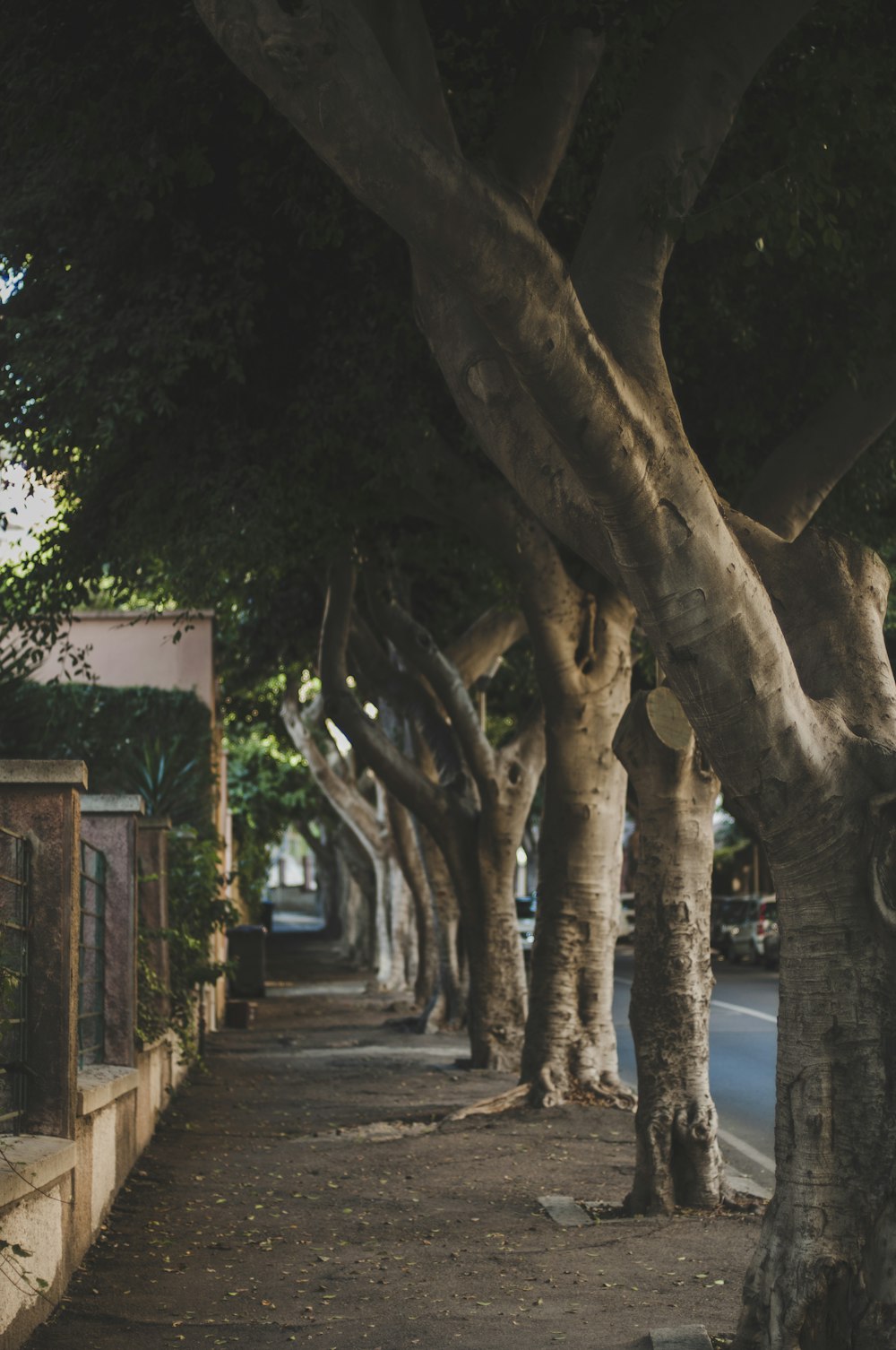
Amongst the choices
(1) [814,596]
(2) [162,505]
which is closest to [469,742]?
(2) [162,505]

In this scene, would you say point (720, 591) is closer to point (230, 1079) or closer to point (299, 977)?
point (230, 1079)

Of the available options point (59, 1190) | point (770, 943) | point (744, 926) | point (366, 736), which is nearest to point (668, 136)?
point (59, 1190)

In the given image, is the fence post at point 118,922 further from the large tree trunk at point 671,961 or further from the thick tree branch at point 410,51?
the thick tree branch at point 410,51

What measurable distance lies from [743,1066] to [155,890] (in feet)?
25.2

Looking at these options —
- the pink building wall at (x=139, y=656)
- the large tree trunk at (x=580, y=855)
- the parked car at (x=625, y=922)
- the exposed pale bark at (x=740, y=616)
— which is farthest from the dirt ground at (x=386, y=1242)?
the parked car at (x=625, y=922)

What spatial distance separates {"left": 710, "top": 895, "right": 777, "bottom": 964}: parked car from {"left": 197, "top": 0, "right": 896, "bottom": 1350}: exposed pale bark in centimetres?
3094

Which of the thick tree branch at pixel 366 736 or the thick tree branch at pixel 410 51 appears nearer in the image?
the thick tree branch at pixel 410 51

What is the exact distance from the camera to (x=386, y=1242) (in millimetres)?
8039

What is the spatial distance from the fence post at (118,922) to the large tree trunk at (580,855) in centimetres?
387

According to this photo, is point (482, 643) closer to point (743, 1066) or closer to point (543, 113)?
point (743, 1066)

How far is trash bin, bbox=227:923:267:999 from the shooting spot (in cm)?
2630

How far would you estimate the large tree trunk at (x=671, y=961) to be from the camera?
27.8 feet

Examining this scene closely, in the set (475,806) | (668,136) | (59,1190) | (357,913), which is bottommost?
(59,1190)

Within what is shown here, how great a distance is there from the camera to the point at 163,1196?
927cm
